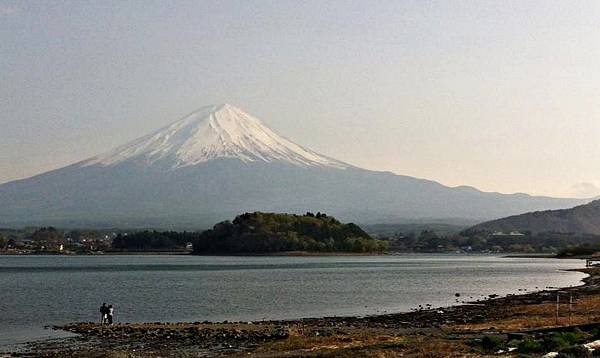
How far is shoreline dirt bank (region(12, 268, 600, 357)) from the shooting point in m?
23.3

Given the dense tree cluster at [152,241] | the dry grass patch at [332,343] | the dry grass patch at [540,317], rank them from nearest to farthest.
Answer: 1. the dry grass patch at [332,343]
2. the dry grass patch at [540,317]
3. the dense tree cluster at [152,241]

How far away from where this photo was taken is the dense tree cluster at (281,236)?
144 meters

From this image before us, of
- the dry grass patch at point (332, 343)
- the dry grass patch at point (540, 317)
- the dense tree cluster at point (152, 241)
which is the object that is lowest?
the dry grass patch at point (332, 343)

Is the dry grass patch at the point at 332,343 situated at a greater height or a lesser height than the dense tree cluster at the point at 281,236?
lesser

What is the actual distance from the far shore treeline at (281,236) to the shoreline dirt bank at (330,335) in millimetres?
107223

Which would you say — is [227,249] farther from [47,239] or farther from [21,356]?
[21,356]

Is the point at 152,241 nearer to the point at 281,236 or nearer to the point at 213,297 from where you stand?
the point at 281,236

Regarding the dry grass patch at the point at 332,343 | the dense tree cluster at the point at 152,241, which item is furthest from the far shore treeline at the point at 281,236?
the dry grass patch at the point at 332,343

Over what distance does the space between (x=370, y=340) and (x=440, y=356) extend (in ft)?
16.0

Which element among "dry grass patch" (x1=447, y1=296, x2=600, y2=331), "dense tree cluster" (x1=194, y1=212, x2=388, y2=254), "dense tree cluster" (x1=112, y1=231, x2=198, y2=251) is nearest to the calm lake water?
"dry grass patch" (x1=447, y1=296, x2=600, y2=331)

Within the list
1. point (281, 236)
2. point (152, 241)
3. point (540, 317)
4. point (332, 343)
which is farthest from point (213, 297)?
point (152, 241)

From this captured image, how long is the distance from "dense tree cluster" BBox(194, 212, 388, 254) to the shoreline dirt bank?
107m

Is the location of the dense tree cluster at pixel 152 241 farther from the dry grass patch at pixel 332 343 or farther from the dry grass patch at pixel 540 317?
the dry grass patch at pixel 332 343

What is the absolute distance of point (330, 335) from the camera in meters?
27.5
